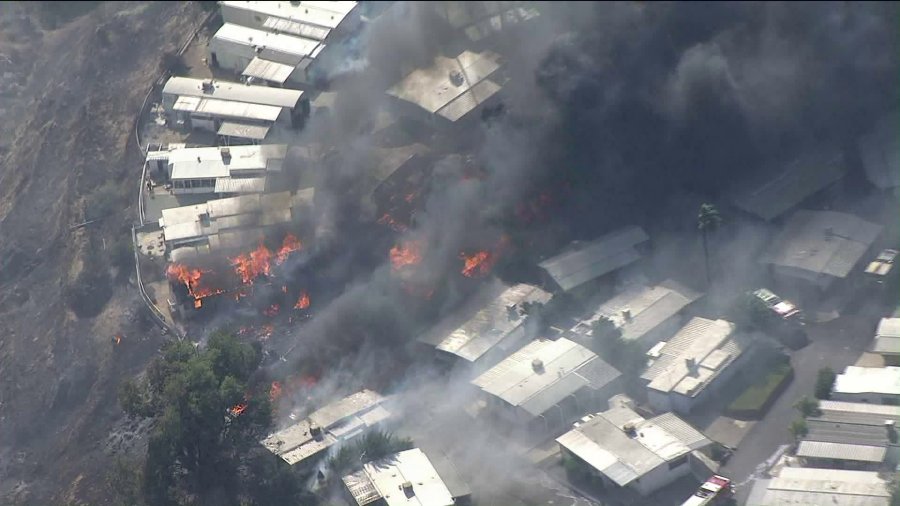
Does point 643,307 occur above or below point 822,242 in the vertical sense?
below

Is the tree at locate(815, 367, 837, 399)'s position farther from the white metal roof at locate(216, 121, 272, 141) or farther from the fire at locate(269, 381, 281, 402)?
the white metal roof at locate(216, 121, 272, 141)

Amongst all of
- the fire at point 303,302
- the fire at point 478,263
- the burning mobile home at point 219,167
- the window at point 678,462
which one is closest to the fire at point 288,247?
the fire at point 303,302

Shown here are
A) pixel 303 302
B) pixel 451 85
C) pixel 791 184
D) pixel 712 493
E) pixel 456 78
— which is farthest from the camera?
pixel 456 78

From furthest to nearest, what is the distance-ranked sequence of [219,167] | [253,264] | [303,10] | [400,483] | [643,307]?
[303,10] < [219,167] < [253,264] < [643,307] < [400,483]

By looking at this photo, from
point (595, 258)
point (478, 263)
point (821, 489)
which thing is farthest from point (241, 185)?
point (821, 489)

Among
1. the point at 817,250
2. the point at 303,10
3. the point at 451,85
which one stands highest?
the point at 817,250

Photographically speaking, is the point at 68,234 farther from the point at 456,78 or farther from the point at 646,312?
the point at 646,312

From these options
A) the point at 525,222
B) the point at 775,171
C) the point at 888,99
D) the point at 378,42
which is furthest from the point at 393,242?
the point at 888,99

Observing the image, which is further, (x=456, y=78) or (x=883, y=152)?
(x=456, y=78)

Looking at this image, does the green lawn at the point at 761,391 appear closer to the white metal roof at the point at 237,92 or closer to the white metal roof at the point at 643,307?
the white metal roof at the point at 643,307

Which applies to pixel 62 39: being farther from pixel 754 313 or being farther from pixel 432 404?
pixel 754 313
